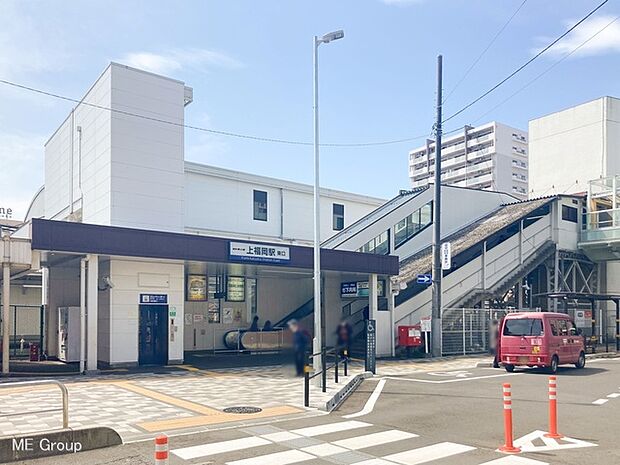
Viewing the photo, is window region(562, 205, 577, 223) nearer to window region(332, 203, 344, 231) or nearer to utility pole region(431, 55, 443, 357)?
window region(332, 203, 344, 231)

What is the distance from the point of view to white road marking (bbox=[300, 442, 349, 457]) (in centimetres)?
846

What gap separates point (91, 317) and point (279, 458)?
38.6 feet

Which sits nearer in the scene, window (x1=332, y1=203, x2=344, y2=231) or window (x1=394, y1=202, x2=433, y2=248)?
window (x1=394, y1=202, x2=433, y2=248)

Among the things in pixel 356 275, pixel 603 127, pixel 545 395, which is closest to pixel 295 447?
pixel 545 395

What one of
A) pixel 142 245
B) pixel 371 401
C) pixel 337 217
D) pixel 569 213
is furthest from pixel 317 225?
pixel 569 213

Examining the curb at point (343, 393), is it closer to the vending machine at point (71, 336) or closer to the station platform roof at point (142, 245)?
the station platform roof at point (142, 245)

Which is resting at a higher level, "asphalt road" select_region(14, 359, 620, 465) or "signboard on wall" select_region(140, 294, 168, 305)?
"signboard on wall" select_region(140, 294, 168, 305)

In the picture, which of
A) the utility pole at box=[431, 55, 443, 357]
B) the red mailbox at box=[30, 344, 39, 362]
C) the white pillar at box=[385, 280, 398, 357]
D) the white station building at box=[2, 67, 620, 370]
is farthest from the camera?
the white pillar at box=[385, 280, 398, 357]

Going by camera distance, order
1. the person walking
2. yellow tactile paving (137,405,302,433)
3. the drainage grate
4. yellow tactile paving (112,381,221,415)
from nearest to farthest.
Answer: yellow tactile paving (137,405,302,433) < the drainage grate < yellow tactile paving (112,381,221,415) < the person walking

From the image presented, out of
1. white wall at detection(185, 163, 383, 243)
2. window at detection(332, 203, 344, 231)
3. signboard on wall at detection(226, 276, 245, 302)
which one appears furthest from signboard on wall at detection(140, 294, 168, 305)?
window at detection(332, 203, 344, 231)

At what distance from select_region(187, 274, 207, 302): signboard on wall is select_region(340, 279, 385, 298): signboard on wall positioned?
631cm

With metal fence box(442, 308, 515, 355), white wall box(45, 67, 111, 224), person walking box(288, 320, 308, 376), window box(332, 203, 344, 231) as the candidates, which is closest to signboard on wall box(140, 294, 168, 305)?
white wall box(45, 67, 111, 224)

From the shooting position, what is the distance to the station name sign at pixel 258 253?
69.3 feet

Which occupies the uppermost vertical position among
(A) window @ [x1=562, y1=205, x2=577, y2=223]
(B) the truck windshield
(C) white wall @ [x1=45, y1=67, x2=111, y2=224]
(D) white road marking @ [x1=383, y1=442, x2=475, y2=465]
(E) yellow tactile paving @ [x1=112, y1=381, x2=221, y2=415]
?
(C) white wall @ [x1=45, y1=67, x2=111, y2=224]
